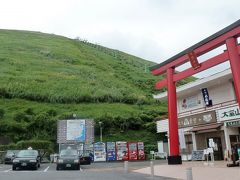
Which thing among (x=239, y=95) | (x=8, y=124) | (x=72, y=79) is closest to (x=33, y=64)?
(x=72, y=79)

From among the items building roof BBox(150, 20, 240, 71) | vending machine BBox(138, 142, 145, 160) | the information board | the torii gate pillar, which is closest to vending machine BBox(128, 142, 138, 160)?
vending machine BBox(138, 142, 145, 160)

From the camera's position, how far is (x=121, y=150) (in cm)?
3788

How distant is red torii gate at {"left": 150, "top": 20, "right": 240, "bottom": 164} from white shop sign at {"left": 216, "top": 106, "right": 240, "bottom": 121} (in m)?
4.66

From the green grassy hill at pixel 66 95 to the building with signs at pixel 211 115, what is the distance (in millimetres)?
10744

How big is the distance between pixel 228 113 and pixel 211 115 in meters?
2.24

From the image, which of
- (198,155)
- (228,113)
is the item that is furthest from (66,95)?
(228,113)

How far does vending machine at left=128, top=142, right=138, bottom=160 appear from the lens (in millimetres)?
38094

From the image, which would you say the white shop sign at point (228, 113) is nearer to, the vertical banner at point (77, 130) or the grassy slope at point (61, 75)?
the vertical banner at point (77, 130)

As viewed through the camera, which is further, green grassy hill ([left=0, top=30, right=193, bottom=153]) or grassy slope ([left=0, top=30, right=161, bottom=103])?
grassy slope ([left=0, top=30, right=161, bottom=103])

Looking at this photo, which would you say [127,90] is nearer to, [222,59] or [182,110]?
[182,110]

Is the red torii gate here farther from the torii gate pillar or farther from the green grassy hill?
the green grassy hill

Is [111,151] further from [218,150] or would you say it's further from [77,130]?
[218,150]

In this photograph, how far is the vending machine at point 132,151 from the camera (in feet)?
125

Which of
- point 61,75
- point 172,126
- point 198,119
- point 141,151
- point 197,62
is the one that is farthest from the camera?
point 61,75
